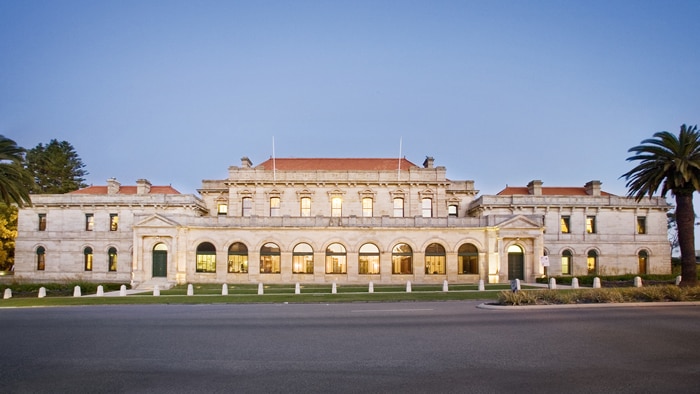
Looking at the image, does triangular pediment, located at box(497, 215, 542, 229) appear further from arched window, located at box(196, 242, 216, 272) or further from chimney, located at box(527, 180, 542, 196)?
arched window, located at box(196, 242, 216, 272)

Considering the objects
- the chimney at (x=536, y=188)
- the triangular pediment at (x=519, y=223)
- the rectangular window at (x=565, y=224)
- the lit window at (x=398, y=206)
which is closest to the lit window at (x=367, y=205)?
the lit window at (x=398, y=206)

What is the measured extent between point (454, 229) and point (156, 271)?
2862cm

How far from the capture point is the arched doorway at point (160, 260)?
4384 centimetres

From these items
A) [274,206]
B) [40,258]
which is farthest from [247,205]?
[40,258]

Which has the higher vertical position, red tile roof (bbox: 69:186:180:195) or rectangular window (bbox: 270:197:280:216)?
red tile roof (bbox: 69:186:180:195)

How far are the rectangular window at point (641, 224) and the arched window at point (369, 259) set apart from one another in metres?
30.3

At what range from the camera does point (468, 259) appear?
44.5m

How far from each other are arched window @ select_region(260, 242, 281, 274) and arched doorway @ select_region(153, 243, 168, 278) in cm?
901

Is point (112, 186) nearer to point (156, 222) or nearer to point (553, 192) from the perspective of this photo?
point (156, 222)

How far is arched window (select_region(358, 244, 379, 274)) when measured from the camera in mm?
44562

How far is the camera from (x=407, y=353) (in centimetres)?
1112

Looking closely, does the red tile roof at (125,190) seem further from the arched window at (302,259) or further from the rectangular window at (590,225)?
the rectangular window at (590,225)

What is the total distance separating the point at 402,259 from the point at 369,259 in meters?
3.19

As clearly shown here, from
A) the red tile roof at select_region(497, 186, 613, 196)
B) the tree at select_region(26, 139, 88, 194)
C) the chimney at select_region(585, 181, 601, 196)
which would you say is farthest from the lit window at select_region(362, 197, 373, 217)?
the tree at select_region(26, 139, 88, 194)
